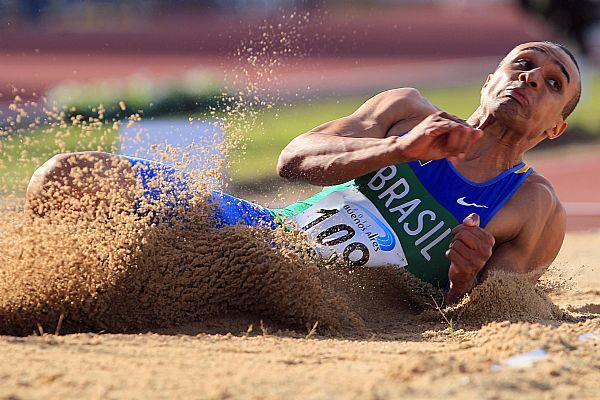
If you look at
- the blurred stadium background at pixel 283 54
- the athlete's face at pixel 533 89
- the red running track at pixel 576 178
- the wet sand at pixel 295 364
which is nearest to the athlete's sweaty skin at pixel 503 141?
the athlete's face at pixel 533 89

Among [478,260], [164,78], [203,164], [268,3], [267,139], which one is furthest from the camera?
[268,3]

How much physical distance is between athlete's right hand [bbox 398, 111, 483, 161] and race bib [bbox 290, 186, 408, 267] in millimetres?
522

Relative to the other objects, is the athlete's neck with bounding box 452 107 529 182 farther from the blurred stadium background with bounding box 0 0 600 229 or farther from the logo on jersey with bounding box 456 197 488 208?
the blurred stadium background with bounding box 0 0 600 229

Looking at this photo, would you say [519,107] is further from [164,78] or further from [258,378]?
[164,78]

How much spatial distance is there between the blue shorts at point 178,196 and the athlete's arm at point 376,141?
218 mm

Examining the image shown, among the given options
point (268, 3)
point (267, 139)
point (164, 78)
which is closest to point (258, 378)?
point (267, 139)

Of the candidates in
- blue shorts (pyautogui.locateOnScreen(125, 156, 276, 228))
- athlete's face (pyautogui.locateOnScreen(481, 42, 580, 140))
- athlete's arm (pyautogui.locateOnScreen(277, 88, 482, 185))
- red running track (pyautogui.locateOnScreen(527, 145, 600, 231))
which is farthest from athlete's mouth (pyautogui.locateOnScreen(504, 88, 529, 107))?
red running track (pyautogui.locateOnScreen(527, 145, 600, 231))

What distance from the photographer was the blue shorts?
310cm

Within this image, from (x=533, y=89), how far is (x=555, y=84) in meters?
0.13

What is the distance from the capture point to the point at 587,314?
366cm

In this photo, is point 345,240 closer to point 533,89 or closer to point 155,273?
point 155,273

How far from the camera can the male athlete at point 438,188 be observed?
330 cm

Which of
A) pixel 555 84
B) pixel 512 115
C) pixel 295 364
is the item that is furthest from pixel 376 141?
pixel 295 364

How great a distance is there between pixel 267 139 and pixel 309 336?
24.3 feet
